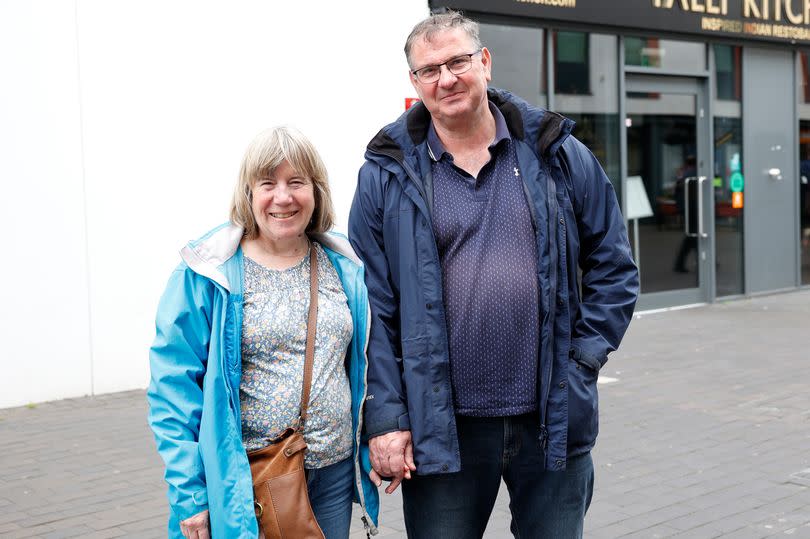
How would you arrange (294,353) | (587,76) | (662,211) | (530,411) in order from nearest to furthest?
(294,353), (530,411), (587,76), (662,211)

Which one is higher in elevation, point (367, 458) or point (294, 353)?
point (294, 353)

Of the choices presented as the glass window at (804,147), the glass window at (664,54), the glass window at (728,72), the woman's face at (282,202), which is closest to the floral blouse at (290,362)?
the woman's face at (282,202)

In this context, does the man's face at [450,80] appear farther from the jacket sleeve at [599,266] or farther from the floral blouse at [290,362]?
the floral blouse at [290,362]

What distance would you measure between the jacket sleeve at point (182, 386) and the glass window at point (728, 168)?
1062cm

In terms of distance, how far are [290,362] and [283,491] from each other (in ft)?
1.07

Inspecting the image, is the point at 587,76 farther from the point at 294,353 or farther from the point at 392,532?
the point at 294,353

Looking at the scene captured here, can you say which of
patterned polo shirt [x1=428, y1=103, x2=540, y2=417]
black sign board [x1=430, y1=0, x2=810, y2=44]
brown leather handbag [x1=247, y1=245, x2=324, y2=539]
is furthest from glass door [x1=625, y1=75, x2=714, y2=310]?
brown leather handbag [x1=247, y1=245, x2=324, y2=539]

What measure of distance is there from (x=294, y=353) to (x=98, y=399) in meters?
5.24

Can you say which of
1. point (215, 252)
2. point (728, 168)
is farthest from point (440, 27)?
point (728, 168)

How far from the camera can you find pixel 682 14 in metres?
11.5

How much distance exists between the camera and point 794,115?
13070mm

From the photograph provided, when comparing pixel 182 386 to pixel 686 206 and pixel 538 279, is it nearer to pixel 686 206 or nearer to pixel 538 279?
pixel 538 279

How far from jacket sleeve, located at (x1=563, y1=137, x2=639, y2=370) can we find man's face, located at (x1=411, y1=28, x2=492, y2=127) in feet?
1.06

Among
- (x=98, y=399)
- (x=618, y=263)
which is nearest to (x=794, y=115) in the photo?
(x=98, y=399)
